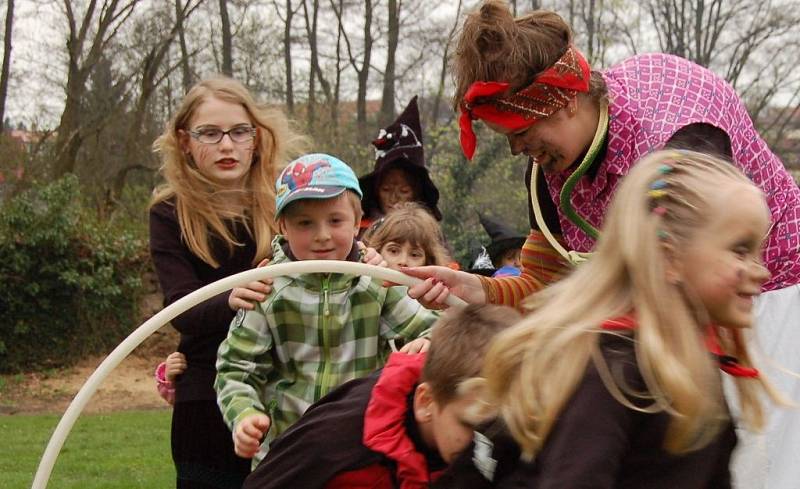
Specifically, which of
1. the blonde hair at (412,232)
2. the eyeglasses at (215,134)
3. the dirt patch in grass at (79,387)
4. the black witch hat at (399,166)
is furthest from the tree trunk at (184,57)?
the eyeglasses at (215,134)

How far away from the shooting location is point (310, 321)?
3.55 m

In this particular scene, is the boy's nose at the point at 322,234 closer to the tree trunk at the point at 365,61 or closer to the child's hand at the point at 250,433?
the child's hand at the point at 250,433

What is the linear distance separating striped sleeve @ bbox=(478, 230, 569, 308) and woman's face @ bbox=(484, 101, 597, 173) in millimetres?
488

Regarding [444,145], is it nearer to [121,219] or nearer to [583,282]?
[121,219]

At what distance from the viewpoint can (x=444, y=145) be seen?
2144 centimetres

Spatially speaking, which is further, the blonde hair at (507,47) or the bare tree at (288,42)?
the bare tree at (288,42)

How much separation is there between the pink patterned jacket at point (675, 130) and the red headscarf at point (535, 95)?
0.15 m

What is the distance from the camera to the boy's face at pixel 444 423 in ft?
9.09

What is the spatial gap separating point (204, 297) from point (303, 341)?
44cm

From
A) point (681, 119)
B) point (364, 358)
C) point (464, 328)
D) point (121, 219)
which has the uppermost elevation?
point (681, 119)

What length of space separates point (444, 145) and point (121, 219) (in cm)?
620

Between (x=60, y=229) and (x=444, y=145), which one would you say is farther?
(x=444, y=145)

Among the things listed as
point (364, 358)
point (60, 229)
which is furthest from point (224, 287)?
point (60, 229)

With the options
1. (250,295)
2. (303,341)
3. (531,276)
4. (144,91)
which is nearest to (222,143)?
(250,295)
